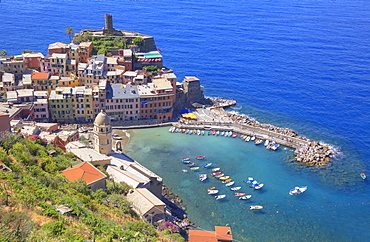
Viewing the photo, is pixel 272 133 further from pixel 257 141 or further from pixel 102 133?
pixel 102 133

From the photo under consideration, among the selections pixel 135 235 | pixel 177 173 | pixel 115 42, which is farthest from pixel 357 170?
pixel 115 42

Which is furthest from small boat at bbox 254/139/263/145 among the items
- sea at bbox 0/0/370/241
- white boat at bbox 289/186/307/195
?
Result: white boat at bbox 289/186/307/195

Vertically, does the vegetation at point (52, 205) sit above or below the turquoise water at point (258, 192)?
above

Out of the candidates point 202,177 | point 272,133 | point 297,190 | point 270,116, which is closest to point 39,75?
point 202,177

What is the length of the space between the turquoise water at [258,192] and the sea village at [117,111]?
1585mm

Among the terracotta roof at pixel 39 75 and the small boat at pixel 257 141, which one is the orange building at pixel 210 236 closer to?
the small boat at pixel 257 141

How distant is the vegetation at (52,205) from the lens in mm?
29438

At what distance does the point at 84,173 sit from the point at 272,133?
163ft

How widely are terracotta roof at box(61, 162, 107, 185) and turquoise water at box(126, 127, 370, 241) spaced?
16449mm

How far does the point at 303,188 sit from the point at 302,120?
111 feet

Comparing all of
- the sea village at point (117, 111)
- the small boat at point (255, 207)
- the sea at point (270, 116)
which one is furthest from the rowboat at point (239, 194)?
the small boat at point (255, 207)

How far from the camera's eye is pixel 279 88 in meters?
118

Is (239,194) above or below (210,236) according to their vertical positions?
below

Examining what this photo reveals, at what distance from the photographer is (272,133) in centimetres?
8569
